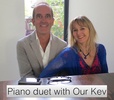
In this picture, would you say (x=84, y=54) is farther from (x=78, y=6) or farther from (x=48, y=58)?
(x=78, y=6)

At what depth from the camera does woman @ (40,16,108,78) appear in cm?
169

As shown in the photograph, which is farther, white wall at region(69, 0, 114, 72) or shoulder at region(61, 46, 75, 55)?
white wall at region(69, 0, 114, 72)

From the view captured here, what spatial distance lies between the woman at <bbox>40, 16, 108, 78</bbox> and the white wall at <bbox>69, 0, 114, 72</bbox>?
77cm

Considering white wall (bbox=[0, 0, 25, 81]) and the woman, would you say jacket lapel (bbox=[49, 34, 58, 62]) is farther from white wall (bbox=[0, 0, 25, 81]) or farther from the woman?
white wall (bbox=[0, 0, 25, 81])

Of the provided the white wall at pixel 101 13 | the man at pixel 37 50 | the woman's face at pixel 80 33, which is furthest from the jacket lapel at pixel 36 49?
the white wall at pixel 101 13

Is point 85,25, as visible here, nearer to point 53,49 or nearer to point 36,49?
point 53,49

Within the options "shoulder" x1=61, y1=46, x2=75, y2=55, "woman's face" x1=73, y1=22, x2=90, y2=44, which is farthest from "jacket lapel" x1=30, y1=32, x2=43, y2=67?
"woman's face" x1=73, y1=22, x2=90, y2=44

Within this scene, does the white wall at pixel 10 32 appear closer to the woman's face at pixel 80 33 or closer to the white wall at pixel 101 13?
the woman's face at pixel 80 33

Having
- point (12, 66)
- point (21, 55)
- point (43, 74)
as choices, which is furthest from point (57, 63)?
point (12, 66)

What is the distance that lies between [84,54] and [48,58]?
0.32m

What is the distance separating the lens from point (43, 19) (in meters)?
1.79

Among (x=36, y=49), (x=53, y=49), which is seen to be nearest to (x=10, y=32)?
(x=36, y=49)

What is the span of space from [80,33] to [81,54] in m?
0.18

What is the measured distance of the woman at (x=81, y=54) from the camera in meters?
1.69
